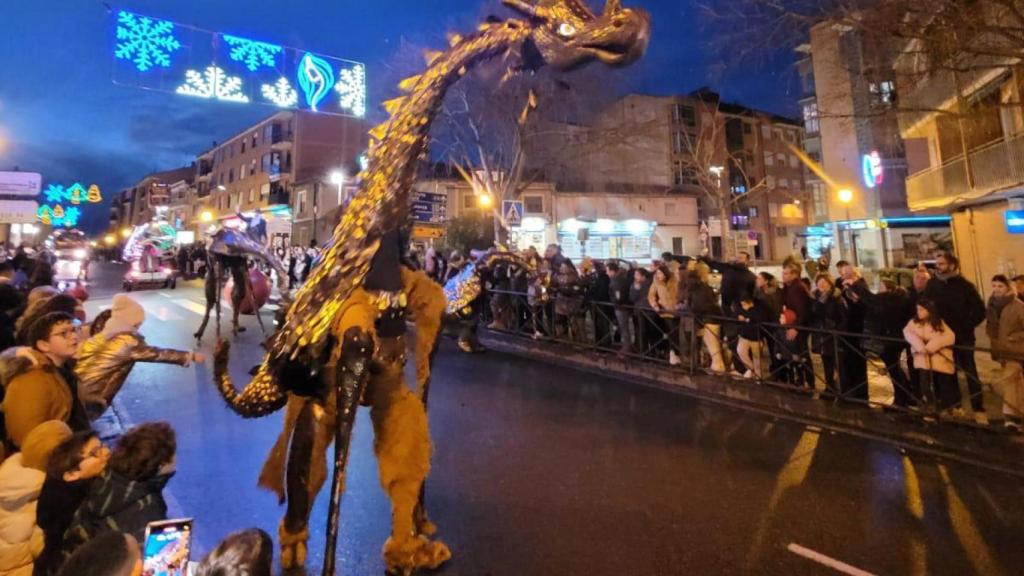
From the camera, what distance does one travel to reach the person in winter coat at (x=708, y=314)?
24.0ft

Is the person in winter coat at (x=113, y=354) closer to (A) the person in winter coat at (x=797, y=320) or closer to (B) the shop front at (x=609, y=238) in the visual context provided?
(A) the person in winter coat at (x=797, y=320)

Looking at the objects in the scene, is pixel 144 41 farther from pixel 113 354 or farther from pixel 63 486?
pixel 63 486

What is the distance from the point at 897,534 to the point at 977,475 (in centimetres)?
177

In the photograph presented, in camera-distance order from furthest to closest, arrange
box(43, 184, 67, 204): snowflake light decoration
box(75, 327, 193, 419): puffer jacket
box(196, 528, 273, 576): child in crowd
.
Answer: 1. box(43, 184, 67, 204): snowflake light decoration
2. box(75, 327, 193, 419): puffer jacket
3. box(196, 528, 273, 576): child in crowd

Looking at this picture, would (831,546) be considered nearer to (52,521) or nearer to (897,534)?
(897,534)

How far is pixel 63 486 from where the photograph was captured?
219 centimetres

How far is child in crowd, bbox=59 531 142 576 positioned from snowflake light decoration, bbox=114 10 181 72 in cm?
1079

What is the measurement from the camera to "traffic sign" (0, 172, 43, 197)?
1019 inches

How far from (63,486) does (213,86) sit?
10475 mm

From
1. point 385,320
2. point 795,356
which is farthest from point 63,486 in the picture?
point 795,356

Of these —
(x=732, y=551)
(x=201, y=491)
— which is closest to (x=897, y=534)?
(x=732, y=551)

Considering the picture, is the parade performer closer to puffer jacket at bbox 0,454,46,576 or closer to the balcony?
puffer jacket at bbox 0,454,46,576

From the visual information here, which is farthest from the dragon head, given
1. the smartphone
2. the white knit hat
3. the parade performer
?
the white knit hat

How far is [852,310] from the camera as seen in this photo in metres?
6.54
